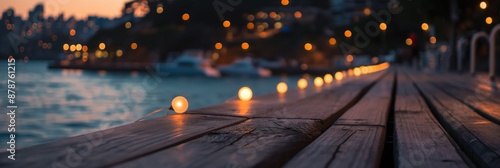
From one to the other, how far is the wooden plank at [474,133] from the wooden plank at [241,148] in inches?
26.5

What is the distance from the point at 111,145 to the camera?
85.1 inches

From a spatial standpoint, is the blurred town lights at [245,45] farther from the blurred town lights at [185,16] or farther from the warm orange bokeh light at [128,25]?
the warm orange bokeh light at [128,25]

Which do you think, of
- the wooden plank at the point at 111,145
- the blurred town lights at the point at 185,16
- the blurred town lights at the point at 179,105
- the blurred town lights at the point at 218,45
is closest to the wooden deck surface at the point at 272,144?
the wooden plank at the point at 111,145

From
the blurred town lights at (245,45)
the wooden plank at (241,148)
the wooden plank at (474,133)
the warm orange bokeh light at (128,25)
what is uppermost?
the warm orange bokeh light at (128,25)

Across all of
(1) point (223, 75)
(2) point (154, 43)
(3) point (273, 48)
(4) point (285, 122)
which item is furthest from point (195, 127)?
(2) point (154, 43)

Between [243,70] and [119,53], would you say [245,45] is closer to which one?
[119,53]

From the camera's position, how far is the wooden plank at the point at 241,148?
187cm

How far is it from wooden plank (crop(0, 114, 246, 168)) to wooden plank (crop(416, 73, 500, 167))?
1157mm

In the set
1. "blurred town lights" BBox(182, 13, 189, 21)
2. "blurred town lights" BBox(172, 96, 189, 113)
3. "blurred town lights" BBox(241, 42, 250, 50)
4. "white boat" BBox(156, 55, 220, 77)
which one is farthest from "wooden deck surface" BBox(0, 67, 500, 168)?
"blurred town lights" BBox(182, 13, 189, 21)

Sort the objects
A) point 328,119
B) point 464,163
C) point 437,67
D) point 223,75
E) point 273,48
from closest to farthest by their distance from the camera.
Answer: point 464,163, point 328,119, point 437,67, point 223,75, point 273,48

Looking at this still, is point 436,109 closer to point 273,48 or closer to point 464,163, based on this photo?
point 464,163

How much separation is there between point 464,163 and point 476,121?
150cm

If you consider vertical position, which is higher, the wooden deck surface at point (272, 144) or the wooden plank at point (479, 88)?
the wooden plank at point (479, 88)

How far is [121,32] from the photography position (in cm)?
11331
